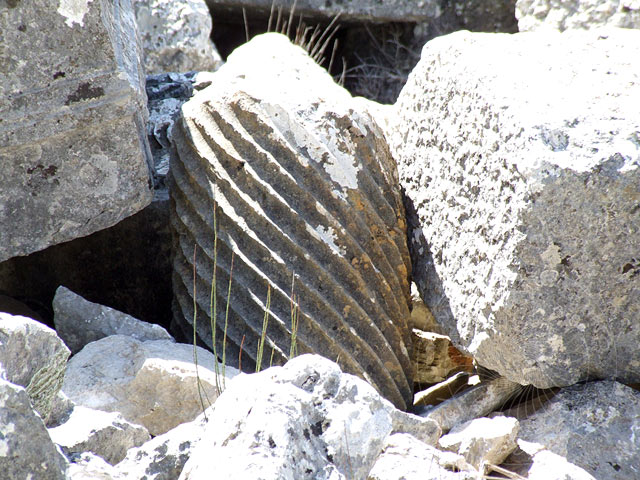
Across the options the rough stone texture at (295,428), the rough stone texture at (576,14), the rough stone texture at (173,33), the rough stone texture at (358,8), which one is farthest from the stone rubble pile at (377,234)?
Result: the rough stone texture at (358,8)

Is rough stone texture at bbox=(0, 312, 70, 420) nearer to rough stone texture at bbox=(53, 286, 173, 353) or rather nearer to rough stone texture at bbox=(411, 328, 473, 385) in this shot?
rough stone texture at bbox=(53, 286, 173, 353)

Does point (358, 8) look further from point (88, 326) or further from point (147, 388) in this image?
point (147, 388)

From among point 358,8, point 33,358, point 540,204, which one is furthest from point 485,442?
point 358,8

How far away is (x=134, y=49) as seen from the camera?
296 centimetres

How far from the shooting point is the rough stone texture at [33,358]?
1.62 m

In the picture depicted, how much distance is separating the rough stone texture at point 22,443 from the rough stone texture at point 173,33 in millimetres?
3194

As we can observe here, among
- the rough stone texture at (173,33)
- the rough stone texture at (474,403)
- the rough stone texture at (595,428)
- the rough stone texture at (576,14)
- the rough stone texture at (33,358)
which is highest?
the rough stone texture at (576,14)

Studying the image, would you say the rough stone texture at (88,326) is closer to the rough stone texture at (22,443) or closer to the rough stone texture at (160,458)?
the rough stone texture at (160,458)

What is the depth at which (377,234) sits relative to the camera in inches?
102

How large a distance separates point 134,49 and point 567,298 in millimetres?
1773

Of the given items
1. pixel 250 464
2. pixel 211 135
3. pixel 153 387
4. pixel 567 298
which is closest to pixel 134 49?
pixel 211 135

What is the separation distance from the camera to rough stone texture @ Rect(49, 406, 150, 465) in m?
1.76

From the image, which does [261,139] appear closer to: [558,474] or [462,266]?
[462,266]

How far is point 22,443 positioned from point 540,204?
1361 millimetres
